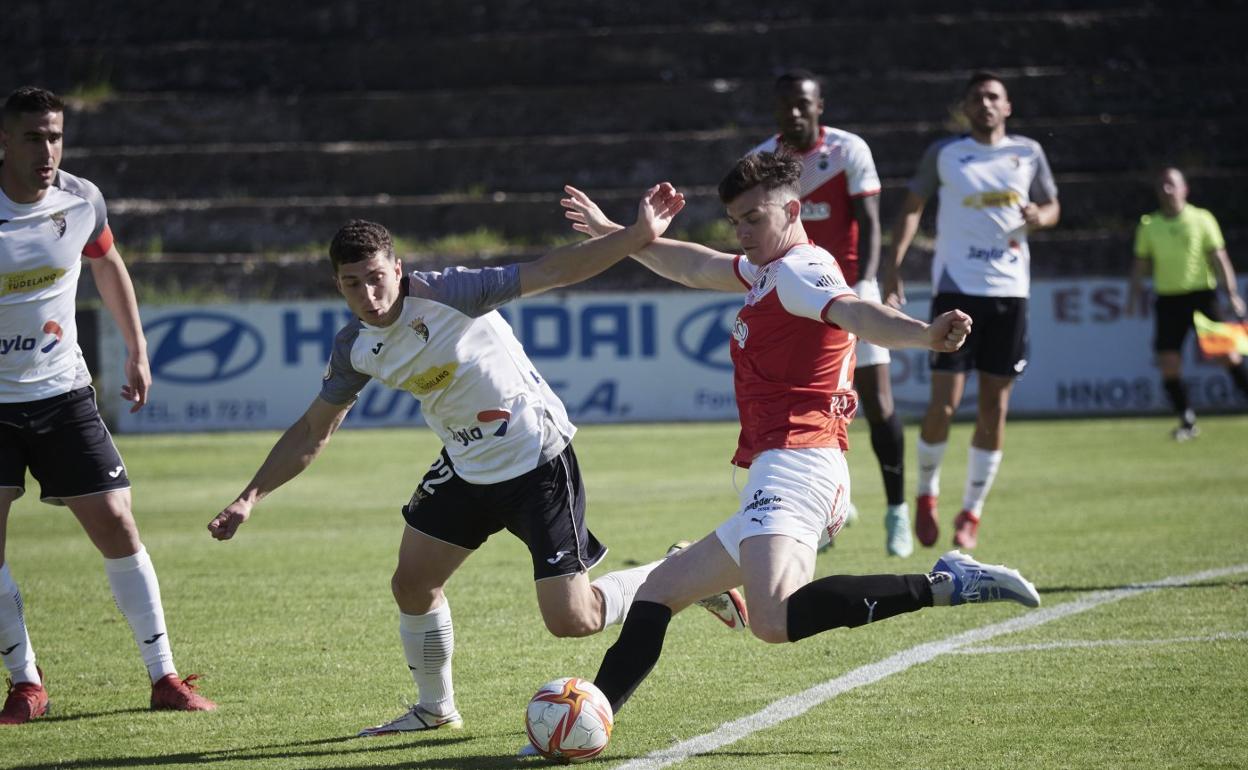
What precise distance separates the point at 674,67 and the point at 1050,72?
253 inches

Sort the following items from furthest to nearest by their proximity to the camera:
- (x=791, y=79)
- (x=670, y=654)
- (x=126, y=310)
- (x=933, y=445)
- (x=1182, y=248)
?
(x=1182, y=248), (x=933, y=445), (x=791, y=79), (x=670, y=654), (x=126, y=310)

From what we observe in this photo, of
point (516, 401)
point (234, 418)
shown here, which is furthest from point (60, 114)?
point (234, 418)

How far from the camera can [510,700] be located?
19.2 feet


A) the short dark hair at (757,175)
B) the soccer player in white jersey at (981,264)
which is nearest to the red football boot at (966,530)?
the soccer player in white jersey at (981,264)

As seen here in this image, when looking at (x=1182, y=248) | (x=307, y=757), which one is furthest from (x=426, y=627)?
(x=1182, y=248)

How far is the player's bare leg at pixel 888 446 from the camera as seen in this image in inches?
351

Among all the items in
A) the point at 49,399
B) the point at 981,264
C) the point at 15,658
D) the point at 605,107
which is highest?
the point at 605,107

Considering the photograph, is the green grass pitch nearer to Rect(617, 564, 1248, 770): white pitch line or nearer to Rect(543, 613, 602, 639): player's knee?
Rect(617, 564, 1248, 770): white pitch line

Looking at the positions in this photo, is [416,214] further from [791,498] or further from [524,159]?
[791,498]

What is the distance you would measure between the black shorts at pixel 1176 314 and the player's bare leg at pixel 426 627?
1258 centimetres

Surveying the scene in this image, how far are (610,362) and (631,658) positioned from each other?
14930 millimetres

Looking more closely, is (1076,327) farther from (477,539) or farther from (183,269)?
(477,539)

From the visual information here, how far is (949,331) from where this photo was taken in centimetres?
459

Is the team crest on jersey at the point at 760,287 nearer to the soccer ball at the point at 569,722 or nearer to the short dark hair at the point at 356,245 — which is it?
the short dark hair at the point at 356,245
